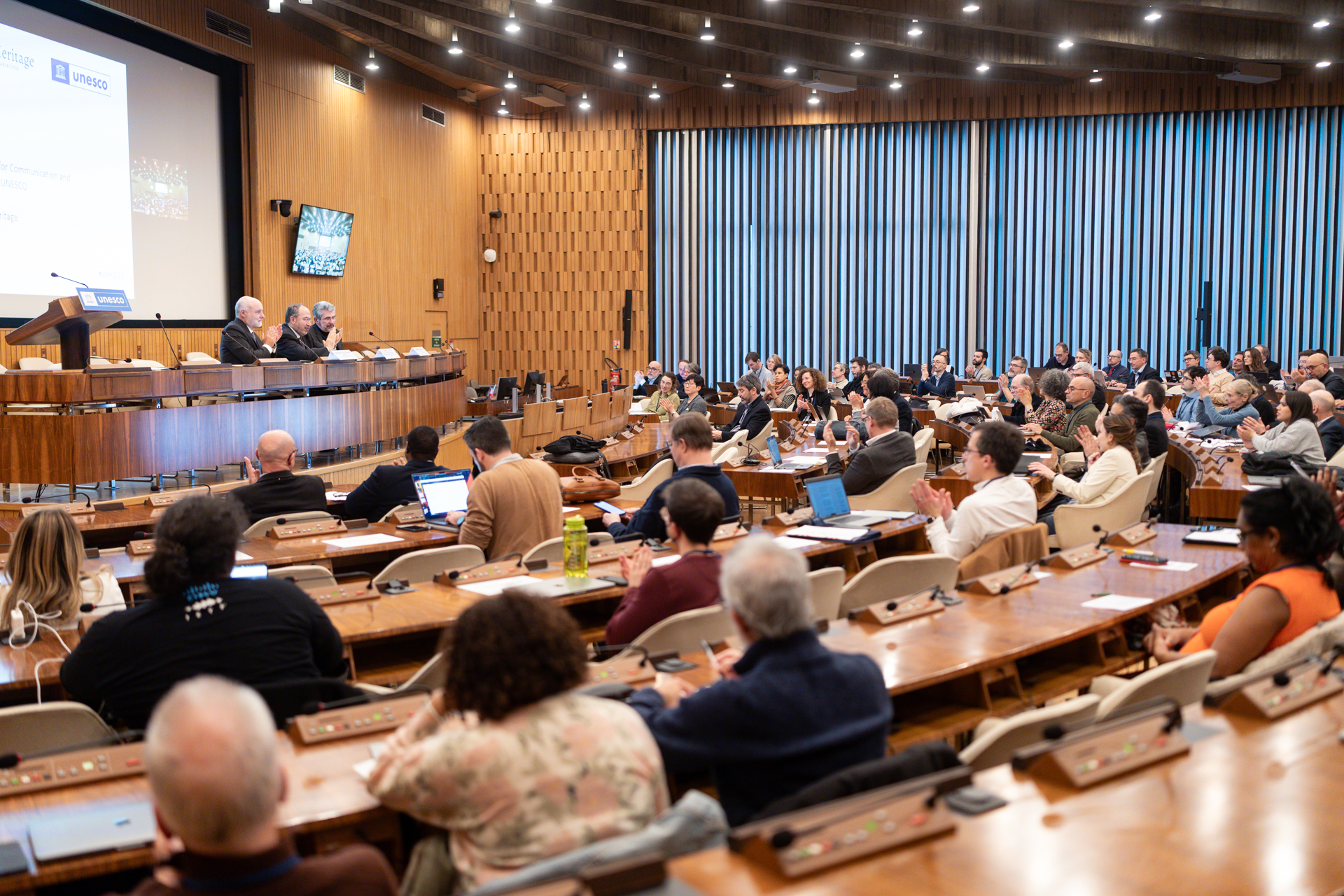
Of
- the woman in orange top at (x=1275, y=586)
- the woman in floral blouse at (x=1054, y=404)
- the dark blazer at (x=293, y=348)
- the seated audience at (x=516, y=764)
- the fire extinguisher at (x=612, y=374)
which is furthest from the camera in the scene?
the fire extinguisher at (x=612, y=374)

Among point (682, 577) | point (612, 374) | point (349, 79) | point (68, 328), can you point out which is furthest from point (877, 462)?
point (349, 79)

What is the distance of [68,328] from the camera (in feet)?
23.6

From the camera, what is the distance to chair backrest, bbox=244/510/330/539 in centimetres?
506

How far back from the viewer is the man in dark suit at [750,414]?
9.99 meters

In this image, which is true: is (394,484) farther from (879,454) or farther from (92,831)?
(92,831)

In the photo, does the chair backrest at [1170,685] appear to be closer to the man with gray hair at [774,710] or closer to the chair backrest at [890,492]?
the man with gray hair at [774,710]

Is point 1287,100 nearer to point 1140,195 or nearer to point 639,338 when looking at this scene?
point 1140,195

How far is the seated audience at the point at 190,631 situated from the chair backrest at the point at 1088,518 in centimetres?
422

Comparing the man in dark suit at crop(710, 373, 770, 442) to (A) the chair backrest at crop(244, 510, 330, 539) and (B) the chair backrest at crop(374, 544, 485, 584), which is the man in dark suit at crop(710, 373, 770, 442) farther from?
(B) the chair backrest at crop(374, 544, 485, 584)

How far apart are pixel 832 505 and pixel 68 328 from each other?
202 inches

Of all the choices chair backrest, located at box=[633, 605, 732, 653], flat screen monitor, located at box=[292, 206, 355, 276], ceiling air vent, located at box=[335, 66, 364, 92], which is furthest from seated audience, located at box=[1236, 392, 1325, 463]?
ceiling air vent, located at box=[335, 66, 364, 92]

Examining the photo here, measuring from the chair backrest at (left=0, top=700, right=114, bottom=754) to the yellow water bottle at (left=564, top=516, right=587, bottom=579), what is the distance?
1672 mm

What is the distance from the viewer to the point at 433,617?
3557mm

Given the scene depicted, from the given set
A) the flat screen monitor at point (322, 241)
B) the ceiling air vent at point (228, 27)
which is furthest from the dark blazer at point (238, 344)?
the ceiling air vent at point (228, 27)
